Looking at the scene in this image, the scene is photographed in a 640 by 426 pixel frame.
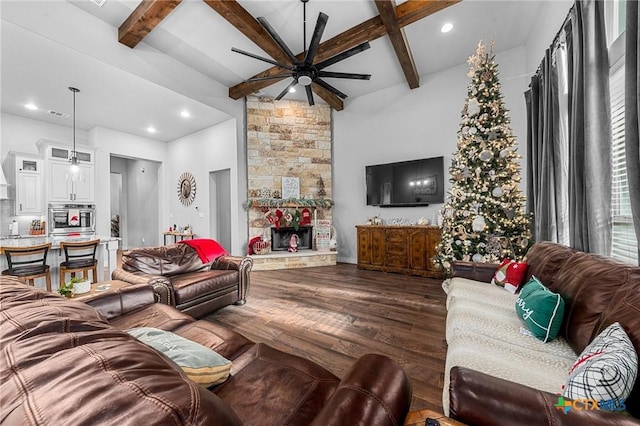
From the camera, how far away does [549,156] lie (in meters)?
2.65

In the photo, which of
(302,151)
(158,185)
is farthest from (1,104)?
(302,151)

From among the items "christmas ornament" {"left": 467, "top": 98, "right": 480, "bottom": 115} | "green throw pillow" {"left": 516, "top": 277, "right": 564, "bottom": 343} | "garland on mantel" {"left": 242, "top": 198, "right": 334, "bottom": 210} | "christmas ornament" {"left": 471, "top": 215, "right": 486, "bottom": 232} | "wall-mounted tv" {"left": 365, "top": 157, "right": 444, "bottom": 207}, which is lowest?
"green throw pillow" {"left": 516, "top": 277, "right": 564, "bottom": 343}

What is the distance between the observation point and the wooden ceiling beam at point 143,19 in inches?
117

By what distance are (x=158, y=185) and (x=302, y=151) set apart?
439 centimetres

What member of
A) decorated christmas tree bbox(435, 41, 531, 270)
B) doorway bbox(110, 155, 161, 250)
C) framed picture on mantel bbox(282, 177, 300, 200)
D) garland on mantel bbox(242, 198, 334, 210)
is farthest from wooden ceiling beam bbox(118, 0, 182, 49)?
doorway bbox(110, 155, 161, 250)

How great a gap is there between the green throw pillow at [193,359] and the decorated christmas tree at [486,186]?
10.5ft

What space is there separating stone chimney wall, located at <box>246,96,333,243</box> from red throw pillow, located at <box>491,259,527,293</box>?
12.8 ft

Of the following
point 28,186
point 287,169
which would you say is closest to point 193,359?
point 287,169

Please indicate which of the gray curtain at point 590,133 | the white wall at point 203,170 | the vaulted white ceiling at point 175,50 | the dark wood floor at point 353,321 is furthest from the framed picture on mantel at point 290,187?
the gray curtain at point 590,133

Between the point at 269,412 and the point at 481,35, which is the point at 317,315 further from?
the point at 481,35

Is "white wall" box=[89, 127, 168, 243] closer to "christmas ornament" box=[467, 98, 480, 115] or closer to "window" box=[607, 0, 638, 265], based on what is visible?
"christmas ornament" box=[467, 98, 480, 115]

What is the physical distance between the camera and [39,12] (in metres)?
2.89

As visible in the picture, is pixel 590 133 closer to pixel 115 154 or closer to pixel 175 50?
pixel 175 50

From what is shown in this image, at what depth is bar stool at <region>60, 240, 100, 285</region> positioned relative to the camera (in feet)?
10.8
